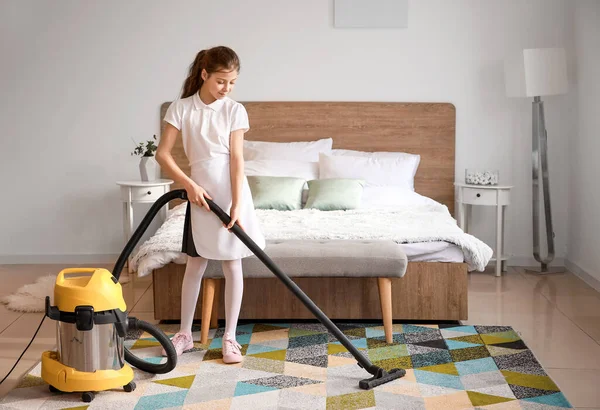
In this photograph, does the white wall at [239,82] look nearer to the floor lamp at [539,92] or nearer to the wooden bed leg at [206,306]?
the floor lamp at [539,92]

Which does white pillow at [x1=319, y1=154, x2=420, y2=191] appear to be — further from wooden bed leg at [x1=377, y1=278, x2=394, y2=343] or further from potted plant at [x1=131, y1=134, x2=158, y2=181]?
wooden bed leg at [x1=377, y1=278, x2=394, y2=343]

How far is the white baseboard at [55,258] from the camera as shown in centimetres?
546

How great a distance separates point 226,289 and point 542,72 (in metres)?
2.77

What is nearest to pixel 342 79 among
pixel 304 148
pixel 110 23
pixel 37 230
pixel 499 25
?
pixel 304 148

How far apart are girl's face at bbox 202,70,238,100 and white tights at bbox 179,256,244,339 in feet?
2.27

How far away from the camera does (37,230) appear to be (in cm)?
548

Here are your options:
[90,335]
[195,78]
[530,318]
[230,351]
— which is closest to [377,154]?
[530,318]

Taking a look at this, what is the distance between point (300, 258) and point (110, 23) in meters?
2.77

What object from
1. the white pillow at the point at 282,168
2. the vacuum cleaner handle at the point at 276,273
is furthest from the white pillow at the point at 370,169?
the vacuum cleaner handle at the point at 276,273

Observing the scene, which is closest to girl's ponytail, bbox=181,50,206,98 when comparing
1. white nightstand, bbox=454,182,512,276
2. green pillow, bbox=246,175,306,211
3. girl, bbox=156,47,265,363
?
girl, bbox=156,47,265,363

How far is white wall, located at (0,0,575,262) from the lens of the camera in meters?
5.27

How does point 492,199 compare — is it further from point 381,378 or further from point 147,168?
point 381,378

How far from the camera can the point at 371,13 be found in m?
5.27

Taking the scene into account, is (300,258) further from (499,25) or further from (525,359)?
(499,25)
